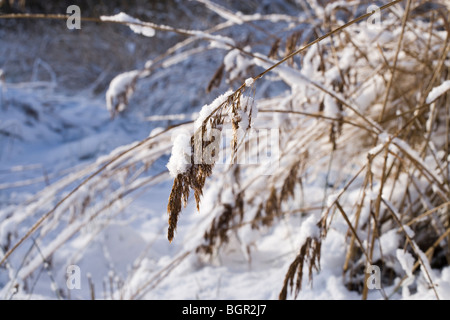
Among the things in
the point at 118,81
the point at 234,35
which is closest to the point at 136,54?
the point at 234,35

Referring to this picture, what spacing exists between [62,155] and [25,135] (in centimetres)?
48

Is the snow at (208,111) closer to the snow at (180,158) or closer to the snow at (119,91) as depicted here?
the snow at (180,158)

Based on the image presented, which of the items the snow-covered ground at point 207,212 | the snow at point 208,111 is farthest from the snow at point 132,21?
the snow at point 208,111

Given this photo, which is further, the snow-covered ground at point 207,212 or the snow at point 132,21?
the snow-covered ground at point 207,212

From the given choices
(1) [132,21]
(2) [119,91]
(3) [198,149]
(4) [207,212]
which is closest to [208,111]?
(3) [198,149]

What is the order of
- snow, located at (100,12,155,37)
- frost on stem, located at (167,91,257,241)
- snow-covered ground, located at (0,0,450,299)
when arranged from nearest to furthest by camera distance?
frost on stem, located at (167,91,257,241)
snow, located at (100,12,155,37)
snow-covered ground, located at (0,0,450,299)

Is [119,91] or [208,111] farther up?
[119,91]

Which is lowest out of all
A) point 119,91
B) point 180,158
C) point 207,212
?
point 207,212

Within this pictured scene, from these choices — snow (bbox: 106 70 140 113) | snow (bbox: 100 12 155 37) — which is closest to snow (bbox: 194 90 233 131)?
snow (bbox: 100 12 155 37)

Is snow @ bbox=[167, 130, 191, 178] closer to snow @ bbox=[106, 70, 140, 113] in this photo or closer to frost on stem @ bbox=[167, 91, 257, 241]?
frost on stem @ bbox=[167, 91, 257, 241]

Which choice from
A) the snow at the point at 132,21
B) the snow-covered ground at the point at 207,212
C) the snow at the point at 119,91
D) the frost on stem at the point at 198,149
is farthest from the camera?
the snow at the point at 119,91

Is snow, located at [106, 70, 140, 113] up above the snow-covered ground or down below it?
above

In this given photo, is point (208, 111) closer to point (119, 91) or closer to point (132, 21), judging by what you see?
point (132, 21)
